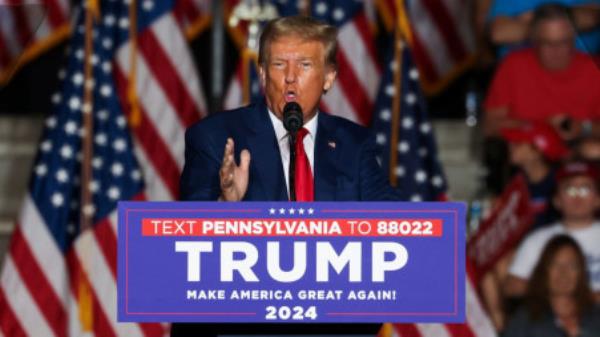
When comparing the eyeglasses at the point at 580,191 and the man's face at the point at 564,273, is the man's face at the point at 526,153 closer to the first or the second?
the eyeglasses at the point at 580,191

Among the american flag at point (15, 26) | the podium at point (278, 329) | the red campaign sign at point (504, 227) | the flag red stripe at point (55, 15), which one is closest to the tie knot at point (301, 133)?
the podium at point (278, 329)

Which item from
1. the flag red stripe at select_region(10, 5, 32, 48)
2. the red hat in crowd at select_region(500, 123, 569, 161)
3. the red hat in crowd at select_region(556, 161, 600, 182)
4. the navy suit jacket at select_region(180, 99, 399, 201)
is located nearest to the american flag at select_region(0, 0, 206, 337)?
the red hat in crowd at select_region(500, 123, 569, 161)

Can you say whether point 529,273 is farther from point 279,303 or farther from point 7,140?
point 279,303

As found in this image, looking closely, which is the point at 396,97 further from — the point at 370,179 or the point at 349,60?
the point at 370,179

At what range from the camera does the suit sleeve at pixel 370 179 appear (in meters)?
3.94

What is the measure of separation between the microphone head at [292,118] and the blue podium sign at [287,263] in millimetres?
185

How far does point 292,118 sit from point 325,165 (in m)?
0.25

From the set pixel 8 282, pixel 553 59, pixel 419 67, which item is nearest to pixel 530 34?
pixel 553 59

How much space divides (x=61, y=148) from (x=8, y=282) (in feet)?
2.04

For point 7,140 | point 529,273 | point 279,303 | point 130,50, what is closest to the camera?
point 279,303

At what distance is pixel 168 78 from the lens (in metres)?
7.42

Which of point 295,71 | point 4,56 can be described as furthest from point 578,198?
point 295,71

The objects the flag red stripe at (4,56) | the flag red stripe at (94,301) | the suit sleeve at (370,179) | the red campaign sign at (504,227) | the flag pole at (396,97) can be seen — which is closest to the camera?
the suit sleeve at (370,179)

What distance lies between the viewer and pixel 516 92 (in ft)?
23.5
